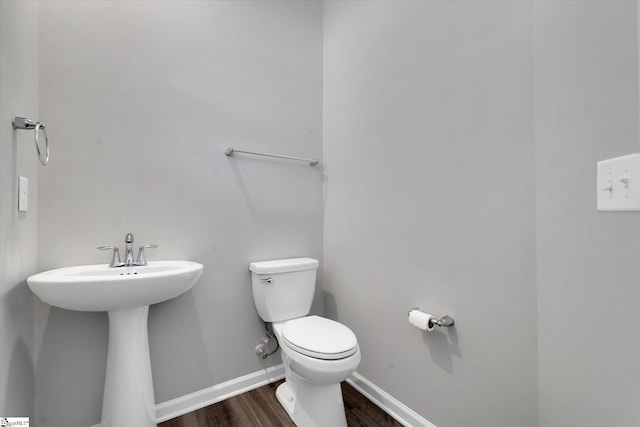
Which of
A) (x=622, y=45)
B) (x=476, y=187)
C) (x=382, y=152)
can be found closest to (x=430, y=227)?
Result: (x=476, y=187)

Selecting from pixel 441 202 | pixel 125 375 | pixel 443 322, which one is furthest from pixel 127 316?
pixel 441 202

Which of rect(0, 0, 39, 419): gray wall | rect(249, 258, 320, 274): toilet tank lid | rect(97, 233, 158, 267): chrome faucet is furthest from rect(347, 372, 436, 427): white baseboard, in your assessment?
rect(0, 0, 39, 419): gray wall

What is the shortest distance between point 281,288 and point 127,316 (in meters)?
0.71

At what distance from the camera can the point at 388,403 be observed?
54.1 inches

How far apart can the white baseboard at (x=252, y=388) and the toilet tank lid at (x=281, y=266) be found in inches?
25.9

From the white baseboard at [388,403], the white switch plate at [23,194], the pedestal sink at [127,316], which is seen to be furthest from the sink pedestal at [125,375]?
the white baseboard at [388,403]

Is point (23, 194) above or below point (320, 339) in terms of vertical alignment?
above

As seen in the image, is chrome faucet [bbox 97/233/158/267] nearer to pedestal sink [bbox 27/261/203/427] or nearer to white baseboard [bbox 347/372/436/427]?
pedestal sink [bbox 27/261/203/427]

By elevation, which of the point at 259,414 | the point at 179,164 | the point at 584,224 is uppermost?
the point at 179,164

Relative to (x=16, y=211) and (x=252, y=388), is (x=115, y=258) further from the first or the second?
(x=252, y=388)

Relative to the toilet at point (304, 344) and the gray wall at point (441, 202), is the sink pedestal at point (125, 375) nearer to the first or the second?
the toilet at point (304, 344)

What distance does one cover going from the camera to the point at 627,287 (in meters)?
0.62

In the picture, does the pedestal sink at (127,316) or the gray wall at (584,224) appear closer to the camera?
the gray wall at (584,224)

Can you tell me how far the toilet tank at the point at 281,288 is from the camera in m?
1.48
